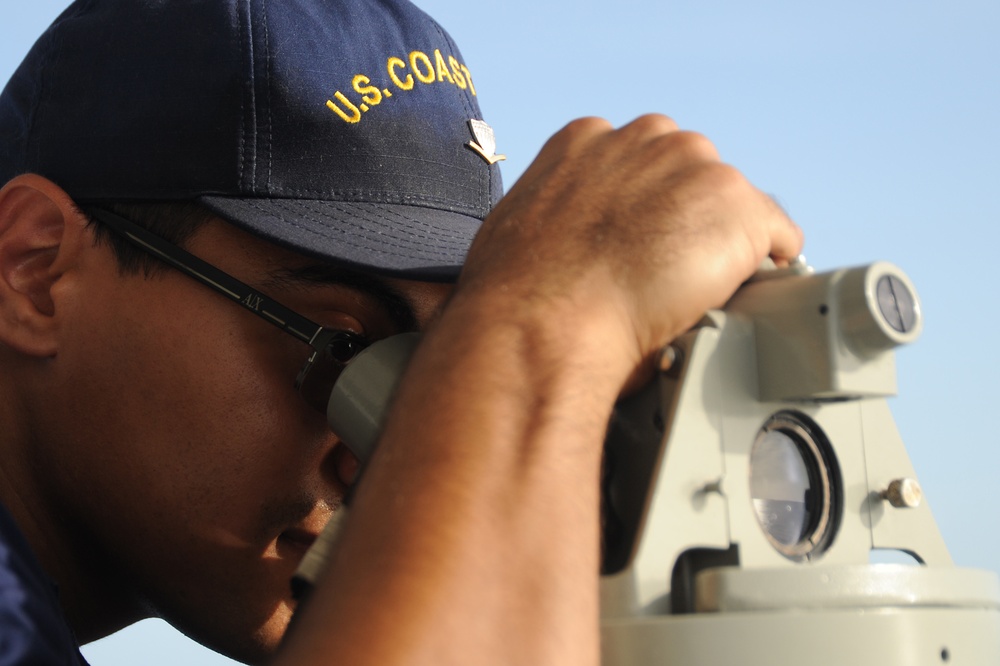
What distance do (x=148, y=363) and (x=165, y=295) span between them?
0.10 meters

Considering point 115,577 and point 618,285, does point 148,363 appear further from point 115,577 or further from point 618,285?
point 618,285

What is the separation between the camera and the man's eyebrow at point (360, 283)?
4.97 feet

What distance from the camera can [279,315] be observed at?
147 centimetres

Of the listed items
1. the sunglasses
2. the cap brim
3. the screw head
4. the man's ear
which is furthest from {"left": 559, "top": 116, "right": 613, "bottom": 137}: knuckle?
the man's ear

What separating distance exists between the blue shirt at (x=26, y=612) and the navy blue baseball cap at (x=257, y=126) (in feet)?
1.61

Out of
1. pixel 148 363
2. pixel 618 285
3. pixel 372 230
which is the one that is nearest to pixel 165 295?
pixel 148 363

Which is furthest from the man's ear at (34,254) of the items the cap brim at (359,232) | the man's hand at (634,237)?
the man's hand at (634,237)

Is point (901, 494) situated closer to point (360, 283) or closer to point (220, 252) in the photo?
point (360, 283)

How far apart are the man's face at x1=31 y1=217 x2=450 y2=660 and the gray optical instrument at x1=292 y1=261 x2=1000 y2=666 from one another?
46 cm

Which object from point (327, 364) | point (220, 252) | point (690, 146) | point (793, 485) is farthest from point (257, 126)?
point (793, 485)

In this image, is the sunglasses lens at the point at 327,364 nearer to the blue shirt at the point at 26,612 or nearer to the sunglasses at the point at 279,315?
the sunglasses at the point at 279,315

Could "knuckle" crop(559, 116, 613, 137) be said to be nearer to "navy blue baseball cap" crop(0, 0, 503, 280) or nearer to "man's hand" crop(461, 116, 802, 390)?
"man's hand" crop(461, 116, 802, 390)

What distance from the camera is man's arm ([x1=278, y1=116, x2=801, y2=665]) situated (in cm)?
87

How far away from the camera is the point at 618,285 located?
1.05m
